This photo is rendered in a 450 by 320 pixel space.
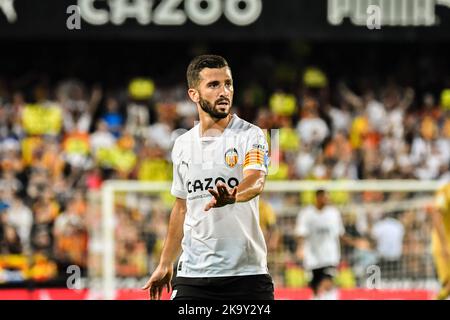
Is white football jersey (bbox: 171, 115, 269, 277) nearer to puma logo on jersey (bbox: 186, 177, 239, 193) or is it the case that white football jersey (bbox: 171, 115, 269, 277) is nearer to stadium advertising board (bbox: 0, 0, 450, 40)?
puma logo on jersey (bbox: 186, 177, 239, 193)

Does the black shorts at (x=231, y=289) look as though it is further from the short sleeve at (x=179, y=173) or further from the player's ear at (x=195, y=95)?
the player's ear at (x=195, y=95)

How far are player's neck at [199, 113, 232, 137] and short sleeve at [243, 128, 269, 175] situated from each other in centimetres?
14

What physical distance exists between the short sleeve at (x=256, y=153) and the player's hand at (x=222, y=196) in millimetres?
354

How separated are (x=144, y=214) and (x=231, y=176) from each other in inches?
301

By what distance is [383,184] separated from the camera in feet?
43.7

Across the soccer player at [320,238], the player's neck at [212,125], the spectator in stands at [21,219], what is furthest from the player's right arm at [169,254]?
→ the spectator in stands at [21,219]

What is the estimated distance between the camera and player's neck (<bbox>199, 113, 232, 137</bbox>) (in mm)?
5328

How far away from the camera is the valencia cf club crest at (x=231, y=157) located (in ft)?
17.3

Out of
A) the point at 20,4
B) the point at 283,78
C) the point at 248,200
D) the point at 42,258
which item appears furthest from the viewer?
the point at 283,78

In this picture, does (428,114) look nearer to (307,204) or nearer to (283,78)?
(283,78)

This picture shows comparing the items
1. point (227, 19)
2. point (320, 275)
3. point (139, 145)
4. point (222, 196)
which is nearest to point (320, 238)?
point (320, 275)

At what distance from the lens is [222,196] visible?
4773 millimetres
